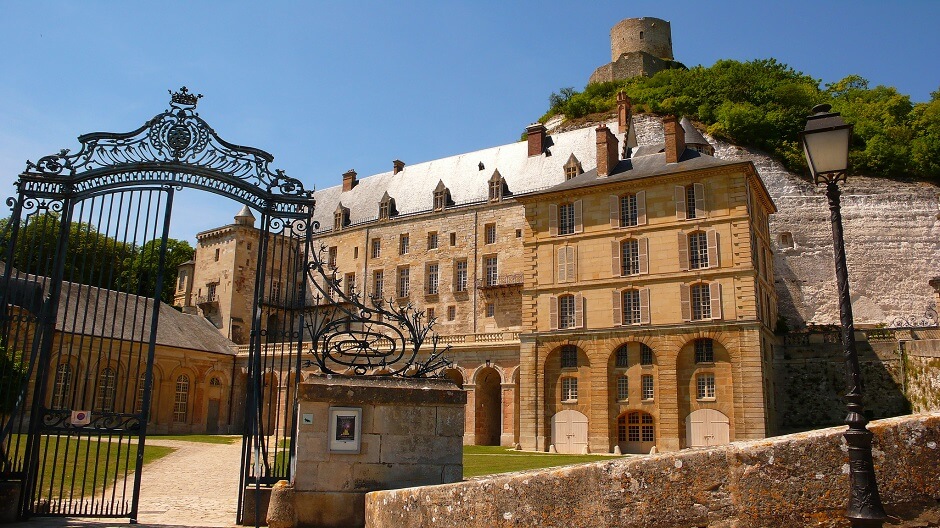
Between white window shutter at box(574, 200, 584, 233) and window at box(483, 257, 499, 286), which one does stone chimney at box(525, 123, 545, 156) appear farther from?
white window shutter at box(574, 200, 584, 233)

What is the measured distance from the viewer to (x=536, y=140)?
4972cm

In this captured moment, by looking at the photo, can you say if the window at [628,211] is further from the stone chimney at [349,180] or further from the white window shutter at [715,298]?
the stone chimney at [349,180]

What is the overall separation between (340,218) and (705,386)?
3346 centimetres

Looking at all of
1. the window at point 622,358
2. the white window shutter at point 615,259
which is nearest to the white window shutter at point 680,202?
the white window shutter at point 615,259

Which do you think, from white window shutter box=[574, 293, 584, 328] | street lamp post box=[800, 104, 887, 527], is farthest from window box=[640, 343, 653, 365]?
street lamp post box=[800, 104, 887, 527]

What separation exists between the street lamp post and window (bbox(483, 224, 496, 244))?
41.5m

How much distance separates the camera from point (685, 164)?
1283 inches

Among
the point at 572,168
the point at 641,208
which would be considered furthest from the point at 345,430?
the point at 572,168

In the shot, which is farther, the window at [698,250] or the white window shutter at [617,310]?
the white window shutter at [617,310]

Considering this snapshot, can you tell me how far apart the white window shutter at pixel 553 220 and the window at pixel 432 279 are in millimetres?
15424

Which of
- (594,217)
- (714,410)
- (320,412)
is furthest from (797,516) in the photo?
(594,217)

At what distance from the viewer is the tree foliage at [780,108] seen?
49719 mm

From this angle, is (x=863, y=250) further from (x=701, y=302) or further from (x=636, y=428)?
(x=636, y=428)

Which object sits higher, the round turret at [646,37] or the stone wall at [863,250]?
the round turret at [646,37]
